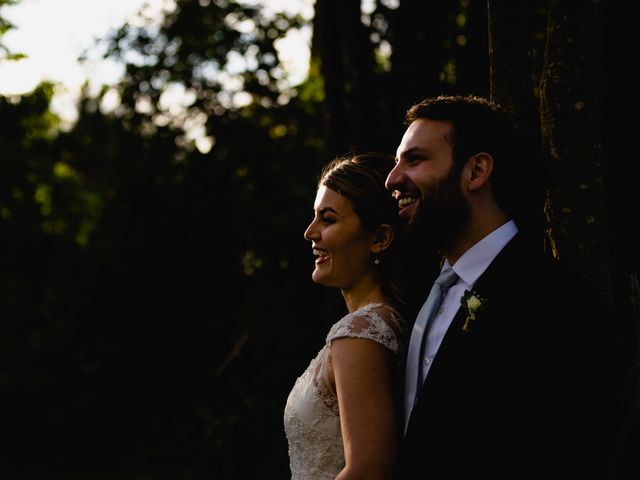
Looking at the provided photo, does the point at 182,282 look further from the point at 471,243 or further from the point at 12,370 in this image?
the point at 471,243

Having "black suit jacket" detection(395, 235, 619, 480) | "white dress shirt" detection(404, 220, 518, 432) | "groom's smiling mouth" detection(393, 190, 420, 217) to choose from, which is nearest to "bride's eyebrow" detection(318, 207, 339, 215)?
"groom's smiling mouth" detection(393, 190, 420, 217)

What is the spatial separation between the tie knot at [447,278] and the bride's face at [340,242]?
467 millimetres

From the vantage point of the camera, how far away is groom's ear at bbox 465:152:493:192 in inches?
117

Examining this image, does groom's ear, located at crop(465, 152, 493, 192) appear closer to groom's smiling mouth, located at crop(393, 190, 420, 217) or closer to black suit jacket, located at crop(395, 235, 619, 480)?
groom's smiling mouth, located at crop(393, 190, 420, 217)

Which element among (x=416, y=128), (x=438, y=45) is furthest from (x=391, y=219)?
(x=438, y=45)

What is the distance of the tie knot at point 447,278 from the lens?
3.04 m

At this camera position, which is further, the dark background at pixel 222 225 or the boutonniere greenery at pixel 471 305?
the dark background at pixel 222 225

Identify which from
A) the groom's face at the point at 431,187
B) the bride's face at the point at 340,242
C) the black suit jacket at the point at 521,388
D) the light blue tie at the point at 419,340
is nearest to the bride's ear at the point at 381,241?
the bride's face at the point at 340,242

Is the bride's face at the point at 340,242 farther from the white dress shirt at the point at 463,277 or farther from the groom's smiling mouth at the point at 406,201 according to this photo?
the white dress shirt at the point at 463,277

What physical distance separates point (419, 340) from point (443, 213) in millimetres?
→ 485

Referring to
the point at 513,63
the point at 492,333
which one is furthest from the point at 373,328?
the point at 513,63

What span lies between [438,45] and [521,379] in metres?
4.65

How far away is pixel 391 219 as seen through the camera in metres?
3.42

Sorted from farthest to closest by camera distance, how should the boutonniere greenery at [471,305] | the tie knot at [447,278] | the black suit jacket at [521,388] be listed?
the tie knot at [447,278]
the boutonniere greenery at [471,305]
the black suit jacket at [521,388]
